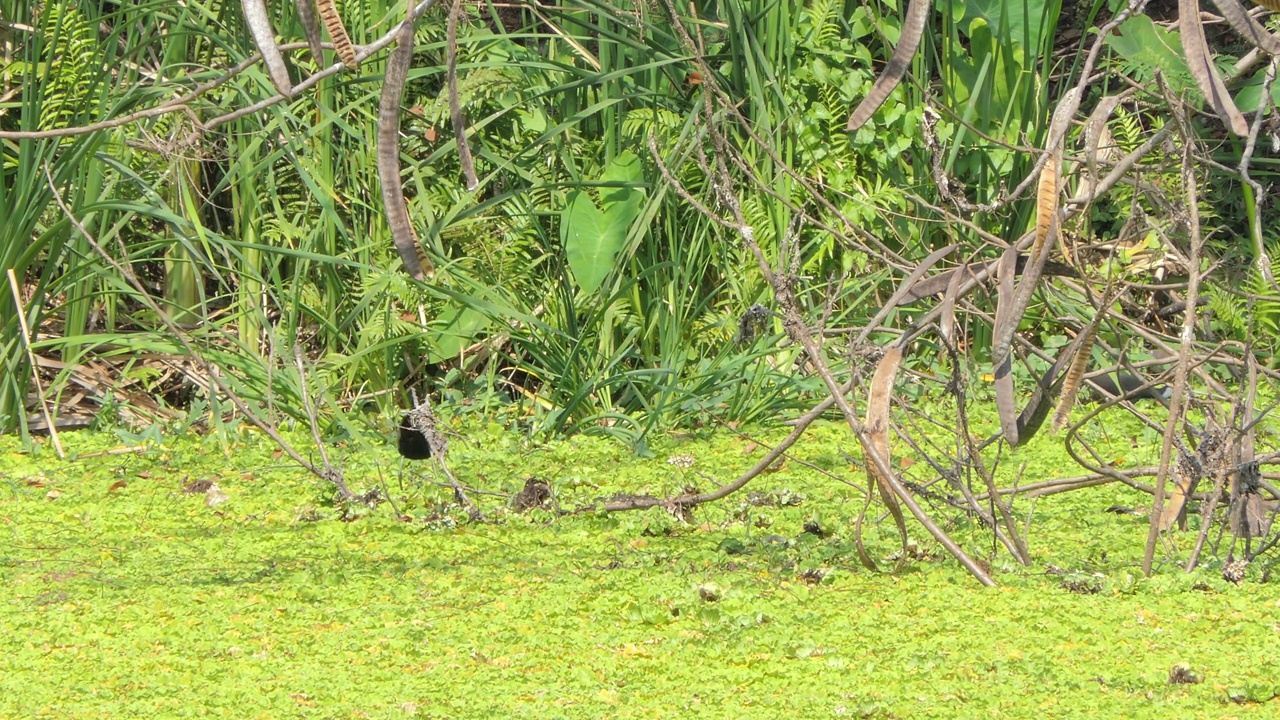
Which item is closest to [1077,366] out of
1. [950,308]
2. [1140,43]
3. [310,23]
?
[950,308]

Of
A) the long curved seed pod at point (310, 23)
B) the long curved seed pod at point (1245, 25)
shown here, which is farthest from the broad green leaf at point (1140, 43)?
the long curved seed pod at point (310, 23)

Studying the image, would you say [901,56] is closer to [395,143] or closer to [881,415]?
[395,143]

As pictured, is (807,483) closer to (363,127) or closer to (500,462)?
(500,462)

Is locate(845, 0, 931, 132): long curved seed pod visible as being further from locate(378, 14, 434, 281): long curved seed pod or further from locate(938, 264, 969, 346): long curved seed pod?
locate(938, 264, 969, 346): long curved seed pod

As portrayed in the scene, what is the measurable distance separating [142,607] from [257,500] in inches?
34.8

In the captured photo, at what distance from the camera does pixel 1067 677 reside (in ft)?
6.84

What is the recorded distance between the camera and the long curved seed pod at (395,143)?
1.23 m

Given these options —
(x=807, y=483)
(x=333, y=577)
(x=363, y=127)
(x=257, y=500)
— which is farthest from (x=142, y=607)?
(x=363, y=127)

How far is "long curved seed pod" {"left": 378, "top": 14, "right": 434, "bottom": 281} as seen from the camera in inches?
48.6

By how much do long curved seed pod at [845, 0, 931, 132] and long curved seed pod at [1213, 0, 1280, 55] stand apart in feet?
0.79

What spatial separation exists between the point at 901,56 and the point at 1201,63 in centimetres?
26

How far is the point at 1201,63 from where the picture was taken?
1.28 meters

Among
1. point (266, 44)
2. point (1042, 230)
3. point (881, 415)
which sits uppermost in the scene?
point (266, 44)

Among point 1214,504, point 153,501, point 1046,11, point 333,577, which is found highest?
point 1046,11
